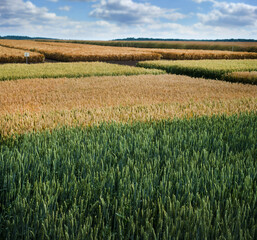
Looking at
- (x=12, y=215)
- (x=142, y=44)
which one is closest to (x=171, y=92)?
(x=12, y=215)

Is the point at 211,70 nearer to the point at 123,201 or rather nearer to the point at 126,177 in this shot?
the point at 126,177

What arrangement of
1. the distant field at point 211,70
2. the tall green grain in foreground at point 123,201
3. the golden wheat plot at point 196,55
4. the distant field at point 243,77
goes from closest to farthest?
1. the tall green grain in foreground at point 123,201
2. the distant field at point 243,77
3. the distant field at point 211,70
4. the golden wheat plot at point 196,55

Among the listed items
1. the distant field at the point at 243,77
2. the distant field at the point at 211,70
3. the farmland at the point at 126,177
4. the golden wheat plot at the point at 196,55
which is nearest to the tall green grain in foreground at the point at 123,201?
the farmland at the point at 126,177

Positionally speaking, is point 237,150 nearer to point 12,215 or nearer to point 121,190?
point 121,190

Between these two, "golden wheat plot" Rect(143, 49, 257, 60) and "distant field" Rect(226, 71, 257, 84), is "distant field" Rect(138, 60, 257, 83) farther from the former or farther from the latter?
"golden wheat plot" Rect(143, 49, 257, 60)

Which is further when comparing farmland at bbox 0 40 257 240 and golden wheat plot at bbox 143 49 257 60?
golden wheat plot at bbox 143 49 257 60

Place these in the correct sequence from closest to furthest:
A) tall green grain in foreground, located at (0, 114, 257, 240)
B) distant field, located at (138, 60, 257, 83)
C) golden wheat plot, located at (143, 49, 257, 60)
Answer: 1. tall green grain in foreground, located at (0, 114, 257, 240)
2. distant field, located at (138, 60, 257, 83)
3. golden wheat plot, located at (143, 49, 257, 60)

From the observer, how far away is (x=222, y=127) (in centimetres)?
506

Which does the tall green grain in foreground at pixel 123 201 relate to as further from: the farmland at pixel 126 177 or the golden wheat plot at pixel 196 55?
the golden wheat plot at pixel 196 55

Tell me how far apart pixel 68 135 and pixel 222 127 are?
2548mm

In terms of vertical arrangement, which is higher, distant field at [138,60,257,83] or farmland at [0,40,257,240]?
distant field at [138,60,257,83]

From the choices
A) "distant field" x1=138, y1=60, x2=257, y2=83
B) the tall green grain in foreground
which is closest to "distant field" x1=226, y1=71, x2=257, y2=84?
"distant field" x1=138, y1=60, x2=257, y2=83

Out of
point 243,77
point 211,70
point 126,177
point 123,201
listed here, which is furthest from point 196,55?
point 123,201

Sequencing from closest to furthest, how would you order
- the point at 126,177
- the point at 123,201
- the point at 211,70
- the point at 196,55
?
the point at 123,201 < the point at 126,177 < the point at 211,70 < the point at 196,55
